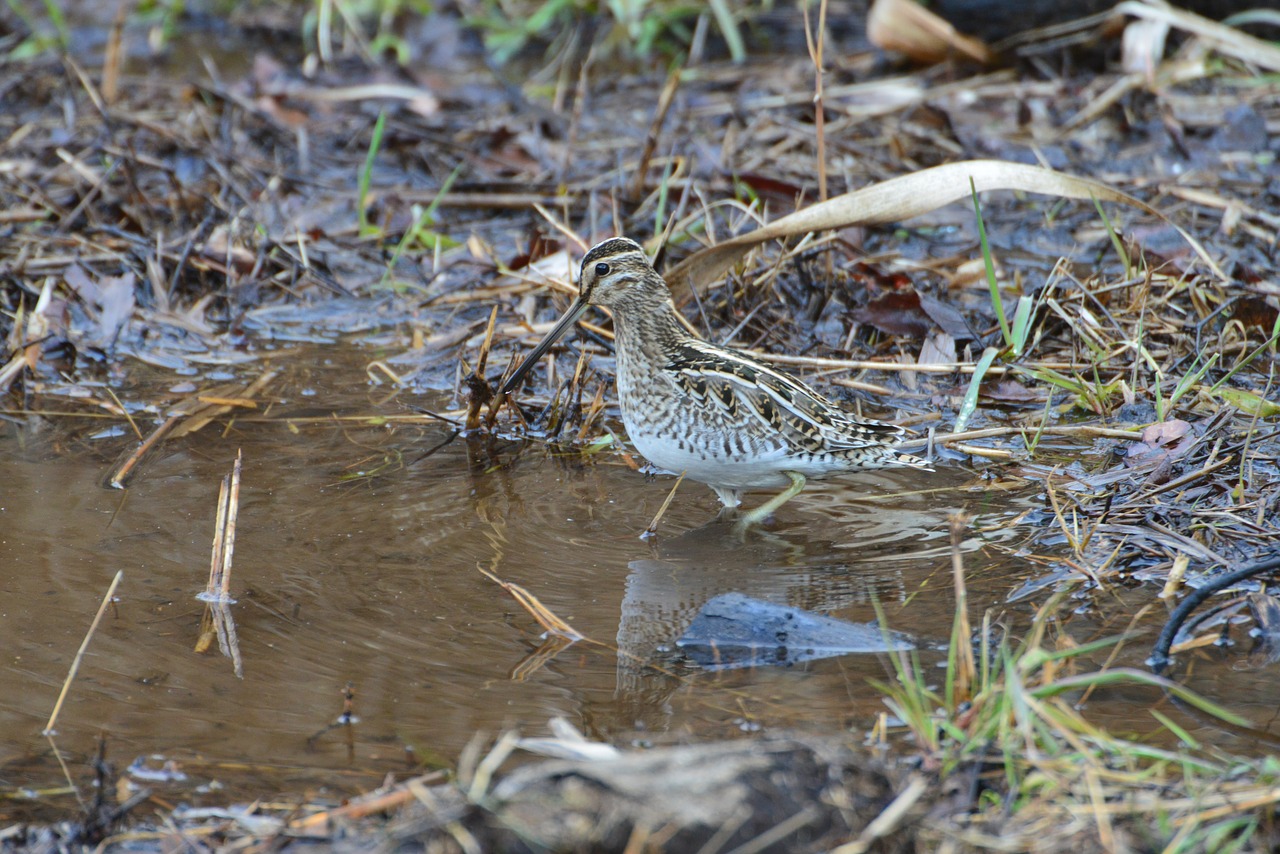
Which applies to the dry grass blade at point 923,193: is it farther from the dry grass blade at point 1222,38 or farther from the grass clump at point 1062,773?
the dry grass blade at point 1222,38

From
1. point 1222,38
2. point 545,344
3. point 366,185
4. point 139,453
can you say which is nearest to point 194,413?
point 139,453

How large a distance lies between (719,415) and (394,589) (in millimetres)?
1280

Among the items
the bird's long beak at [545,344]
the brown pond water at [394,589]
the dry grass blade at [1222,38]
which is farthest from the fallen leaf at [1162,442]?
the dry grass blade at [1222,38]

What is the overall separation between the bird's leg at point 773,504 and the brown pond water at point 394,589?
74 millimetres

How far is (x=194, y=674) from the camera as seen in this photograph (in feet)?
11.6

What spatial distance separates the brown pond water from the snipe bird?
→ 0.71ft

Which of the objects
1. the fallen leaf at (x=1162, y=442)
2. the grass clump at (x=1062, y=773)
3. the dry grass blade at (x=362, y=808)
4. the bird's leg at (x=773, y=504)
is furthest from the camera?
the bird's leg at (x=773, y=504)

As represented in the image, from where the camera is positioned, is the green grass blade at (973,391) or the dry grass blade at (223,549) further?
the green grass blade at (973,391)

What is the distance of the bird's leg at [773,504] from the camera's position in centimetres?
471

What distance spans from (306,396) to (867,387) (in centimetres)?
240

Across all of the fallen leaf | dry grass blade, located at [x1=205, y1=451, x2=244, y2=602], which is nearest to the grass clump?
the fallen leaf

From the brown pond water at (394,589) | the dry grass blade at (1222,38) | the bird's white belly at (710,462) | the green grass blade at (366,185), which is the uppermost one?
the dry grass blade at (1222,38)

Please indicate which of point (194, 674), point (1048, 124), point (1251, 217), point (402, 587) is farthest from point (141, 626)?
point (1048, 124)

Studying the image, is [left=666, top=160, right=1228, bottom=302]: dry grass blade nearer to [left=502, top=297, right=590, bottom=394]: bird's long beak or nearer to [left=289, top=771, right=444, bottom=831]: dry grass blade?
[left=502, top=297, right=590, bottom=394]: bird's long beak
